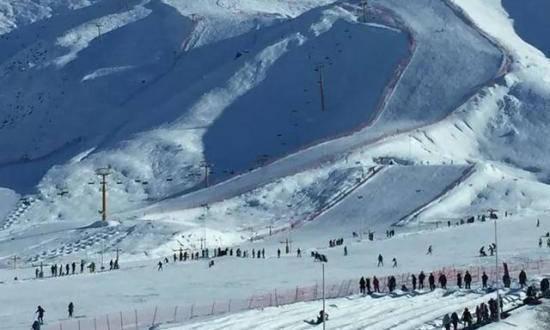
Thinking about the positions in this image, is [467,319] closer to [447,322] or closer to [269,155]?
[447,322]

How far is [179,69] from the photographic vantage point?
11200cm

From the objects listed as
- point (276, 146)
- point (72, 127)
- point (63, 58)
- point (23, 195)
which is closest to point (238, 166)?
point (276, 146)

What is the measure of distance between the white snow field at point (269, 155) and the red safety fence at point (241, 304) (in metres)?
0.22

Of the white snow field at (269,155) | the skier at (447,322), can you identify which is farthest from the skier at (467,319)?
the white snow field at (269,155)

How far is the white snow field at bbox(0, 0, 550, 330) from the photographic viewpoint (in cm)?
4778

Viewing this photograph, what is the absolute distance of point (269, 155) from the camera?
88.5m

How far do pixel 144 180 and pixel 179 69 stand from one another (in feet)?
83.0

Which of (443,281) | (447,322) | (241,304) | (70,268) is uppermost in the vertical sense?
(70,268)

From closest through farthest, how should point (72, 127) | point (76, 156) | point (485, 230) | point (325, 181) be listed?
1. point (485, 230)
2. point (325, 181)
3. point (76, 156)
4. point (72, 127)

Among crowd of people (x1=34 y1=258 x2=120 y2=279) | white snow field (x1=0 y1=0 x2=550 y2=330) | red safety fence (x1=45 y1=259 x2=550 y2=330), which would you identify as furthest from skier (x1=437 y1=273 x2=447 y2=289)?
crowd of people (x1=34 y1=258 x2=120 y2=279)

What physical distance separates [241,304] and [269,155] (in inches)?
1841

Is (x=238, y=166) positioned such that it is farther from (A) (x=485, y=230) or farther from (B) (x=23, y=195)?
(A) (x=485, y=230)

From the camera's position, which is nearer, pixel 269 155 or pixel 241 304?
pixel 241 304

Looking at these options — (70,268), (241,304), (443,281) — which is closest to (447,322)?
(443,281)
